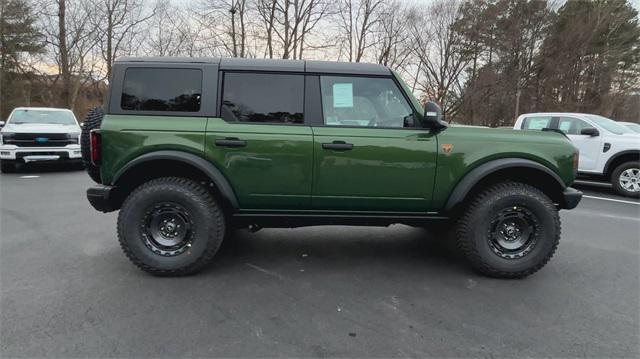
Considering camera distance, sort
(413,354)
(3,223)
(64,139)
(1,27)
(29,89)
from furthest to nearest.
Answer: (29,89) < (1,27) < (64,139) < (3,223) < (413,354)

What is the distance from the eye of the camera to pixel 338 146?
328 cm

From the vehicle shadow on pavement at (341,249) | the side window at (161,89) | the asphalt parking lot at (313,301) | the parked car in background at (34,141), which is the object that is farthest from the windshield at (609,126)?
the parked car in background at (34,141)

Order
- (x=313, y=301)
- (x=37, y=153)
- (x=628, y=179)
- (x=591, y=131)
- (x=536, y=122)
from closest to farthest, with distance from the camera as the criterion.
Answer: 1. (x=313, y=301)
2. (x=628, y=179)
3. (x=591, y=131)
4. (x=536, y=122)
5. (x=37, y=153)

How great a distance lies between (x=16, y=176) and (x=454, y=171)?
406 inches

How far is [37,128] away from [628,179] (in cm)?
1411

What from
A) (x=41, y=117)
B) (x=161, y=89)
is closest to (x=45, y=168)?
(x=41, y=117)

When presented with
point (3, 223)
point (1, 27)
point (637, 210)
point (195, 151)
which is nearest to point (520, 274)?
point (195, 151)

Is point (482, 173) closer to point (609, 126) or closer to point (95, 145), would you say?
point (95, 145)

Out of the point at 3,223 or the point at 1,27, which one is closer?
the point at 3,223

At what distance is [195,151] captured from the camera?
10.6ft

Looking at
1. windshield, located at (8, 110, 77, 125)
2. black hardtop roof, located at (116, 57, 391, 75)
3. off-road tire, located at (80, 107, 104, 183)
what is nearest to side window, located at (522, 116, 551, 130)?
black hardtop roof, located at (116, 57, 391, 75)

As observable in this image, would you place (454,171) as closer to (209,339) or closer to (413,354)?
(413,354)

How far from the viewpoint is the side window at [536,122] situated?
898cm

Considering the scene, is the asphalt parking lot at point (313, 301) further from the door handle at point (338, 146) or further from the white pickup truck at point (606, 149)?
the white pickup truck at point (606, 149)
